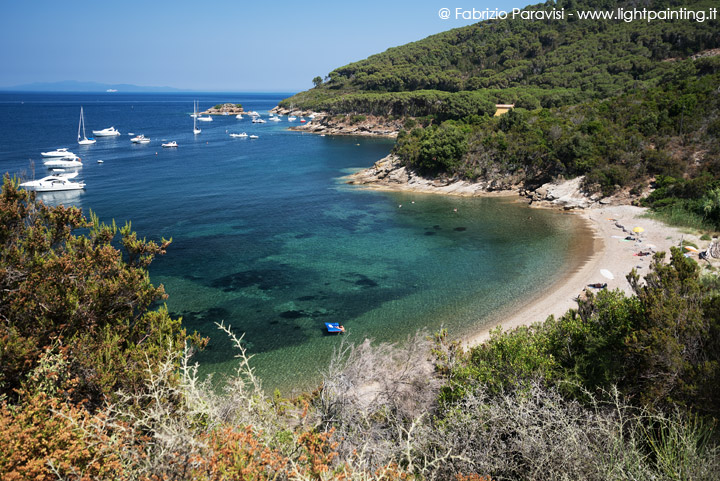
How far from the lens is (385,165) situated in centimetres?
5947

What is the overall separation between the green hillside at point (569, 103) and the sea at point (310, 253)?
7193 mm

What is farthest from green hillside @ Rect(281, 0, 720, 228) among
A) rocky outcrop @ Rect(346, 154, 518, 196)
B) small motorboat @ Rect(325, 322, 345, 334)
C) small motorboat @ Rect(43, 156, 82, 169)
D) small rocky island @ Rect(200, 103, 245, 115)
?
small motorboat @ Rect(43, 156, 82, 169)

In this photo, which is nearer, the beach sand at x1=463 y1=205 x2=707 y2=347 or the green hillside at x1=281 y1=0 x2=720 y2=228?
the beach sand at x1=463 y1=205 x2=707 y2=347

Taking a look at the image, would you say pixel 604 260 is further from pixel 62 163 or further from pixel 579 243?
pixel 62 163

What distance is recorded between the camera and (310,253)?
3322 centimetres

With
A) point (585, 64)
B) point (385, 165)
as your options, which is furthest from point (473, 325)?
point (585, 64)

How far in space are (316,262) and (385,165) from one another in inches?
1236

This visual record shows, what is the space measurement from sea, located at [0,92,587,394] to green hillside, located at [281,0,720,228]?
7.19 meters

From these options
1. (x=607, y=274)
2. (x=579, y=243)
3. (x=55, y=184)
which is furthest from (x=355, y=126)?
(x=607, y=274)

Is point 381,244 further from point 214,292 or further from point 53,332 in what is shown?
point 53,332

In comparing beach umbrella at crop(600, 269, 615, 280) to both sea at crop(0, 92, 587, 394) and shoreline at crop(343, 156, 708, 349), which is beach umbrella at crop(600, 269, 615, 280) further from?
sea at crop(0, 92, 587, 394)

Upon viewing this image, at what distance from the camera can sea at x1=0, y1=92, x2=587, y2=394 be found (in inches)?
853

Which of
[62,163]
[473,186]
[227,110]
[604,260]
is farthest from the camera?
[227,110]

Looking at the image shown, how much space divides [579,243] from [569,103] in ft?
167
